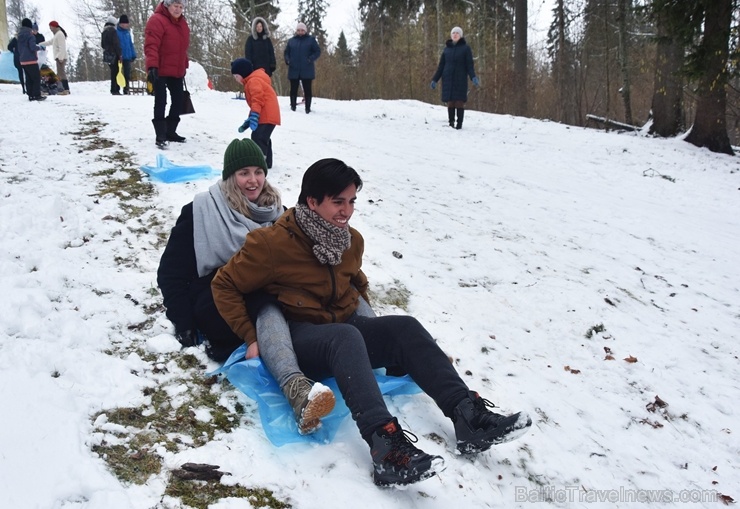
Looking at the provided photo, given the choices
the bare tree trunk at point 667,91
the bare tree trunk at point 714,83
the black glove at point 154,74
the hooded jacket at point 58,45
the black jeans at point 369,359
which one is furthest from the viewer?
the hooded jacket at point 58,45

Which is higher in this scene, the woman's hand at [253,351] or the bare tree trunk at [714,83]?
the bare tree trunk at [714,83]

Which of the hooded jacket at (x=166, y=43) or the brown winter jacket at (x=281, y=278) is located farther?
the hooded jacket at (x=166, y=43)

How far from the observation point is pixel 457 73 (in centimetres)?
1152

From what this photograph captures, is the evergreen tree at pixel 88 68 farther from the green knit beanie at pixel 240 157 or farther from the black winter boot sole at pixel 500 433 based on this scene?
the black winter boot sole at pixel 500 433

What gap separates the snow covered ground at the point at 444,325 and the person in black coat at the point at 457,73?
4100 millimetres

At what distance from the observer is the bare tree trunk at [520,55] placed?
15.0 metres

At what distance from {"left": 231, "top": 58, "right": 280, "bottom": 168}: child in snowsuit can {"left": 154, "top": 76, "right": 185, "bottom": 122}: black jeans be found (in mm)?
1190

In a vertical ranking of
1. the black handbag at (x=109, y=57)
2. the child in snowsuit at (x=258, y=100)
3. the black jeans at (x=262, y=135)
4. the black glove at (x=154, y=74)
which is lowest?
the black jeans at (x=262, y=135)

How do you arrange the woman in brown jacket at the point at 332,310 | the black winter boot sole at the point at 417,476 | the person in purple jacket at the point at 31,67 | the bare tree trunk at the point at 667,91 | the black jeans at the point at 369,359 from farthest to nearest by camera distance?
the bare tree trunk at the point at 667,91 → the person in purple jacket at the point at 31,67 → the woman in brown jacket at the point at 332,310 → the black jeans at the point at 369,359 → the black winter boot sole at the point at 417,476

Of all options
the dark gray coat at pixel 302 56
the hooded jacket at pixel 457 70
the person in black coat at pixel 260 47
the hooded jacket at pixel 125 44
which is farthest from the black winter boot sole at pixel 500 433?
the hooded jacket at pixel 125 44

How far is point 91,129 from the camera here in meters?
7.45

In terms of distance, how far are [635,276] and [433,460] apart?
373 centimetres

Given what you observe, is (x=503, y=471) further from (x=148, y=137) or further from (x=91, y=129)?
(x=91, y=129)

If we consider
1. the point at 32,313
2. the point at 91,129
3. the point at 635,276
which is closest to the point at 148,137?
the point at 91,129
